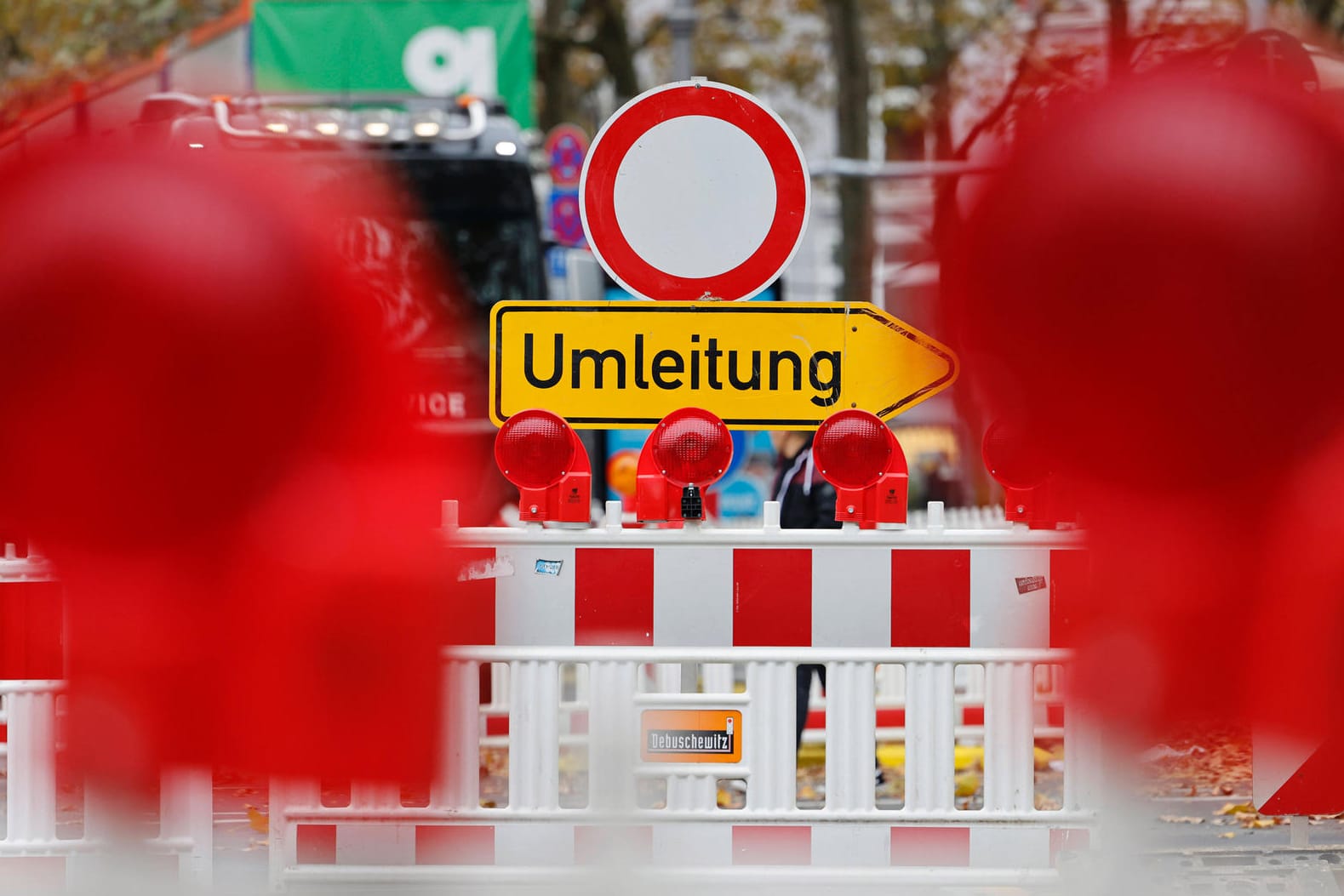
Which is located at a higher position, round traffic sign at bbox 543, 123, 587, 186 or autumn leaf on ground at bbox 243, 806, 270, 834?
round traffic sign at bbox 543, 123, 587, 186

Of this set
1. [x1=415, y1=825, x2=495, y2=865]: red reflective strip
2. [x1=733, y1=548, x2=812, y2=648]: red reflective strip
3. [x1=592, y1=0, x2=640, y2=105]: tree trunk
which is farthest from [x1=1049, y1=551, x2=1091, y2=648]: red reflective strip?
[x1=592, y1=0, x2=640, y2=105]: tree trunk

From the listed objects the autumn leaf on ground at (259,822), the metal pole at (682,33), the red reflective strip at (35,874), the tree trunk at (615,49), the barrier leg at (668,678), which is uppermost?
the tree trunk at (615,49)

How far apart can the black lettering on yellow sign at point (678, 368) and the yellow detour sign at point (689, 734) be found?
0.74 metres

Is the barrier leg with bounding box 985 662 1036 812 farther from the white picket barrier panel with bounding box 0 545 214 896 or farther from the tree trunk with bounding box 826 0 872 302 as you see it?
the tree trunk with bounding box 826 0 872 302

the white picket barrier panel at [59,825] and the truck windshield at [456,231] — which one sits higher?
the truck windshield at [456,231]

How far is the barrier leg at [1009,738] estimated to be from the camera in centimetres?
418

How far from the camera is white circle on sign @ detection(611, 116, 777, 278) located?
14.8 ft

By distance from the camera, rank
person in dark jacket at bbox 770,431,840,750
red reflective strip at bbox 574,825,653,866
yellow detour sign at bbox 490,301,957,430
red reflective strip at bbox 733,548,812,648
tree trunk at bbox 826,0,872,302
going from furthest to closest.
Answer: tree trunk at bbox 826,0,872,302 < person in dark jacket at bbox 770,431,840,750 < yellow detour sign at bbox 490,301,957,430 < red reflective strip at bbox 574,825,653,866 < red reflective strip at bbox 733,548,812,648

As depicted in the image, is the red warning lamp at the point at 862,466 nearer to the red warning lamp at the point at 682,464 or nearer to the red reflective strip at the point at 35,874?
the red warning lamp at the point at 682,464

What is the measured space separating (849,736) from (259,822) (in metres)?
1.35

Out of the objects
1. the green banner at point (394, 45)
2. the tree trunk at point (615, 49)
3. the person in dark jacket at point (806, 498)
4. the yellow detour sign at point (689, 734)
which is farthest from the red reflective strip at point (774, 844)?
the tree trunk at point (615, 49)

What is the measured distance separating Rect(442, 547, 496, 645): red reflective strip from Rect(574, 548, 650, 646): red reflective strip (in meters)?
0.19

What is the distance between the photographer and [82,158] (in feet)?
12.8

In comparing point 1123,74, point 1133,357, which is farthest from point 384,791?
point 1123,74
